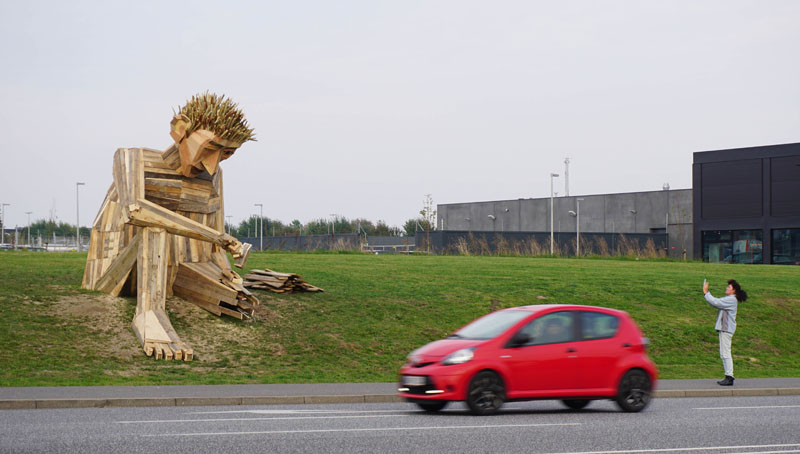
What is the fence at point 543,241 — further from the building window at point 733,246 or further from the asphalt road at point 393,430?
the asphalt road at point 393,430

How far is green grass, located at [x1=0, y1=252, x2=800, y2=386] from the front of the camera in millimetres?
17453

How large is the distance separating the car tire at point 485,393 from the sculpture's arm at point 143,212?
6.43 metres

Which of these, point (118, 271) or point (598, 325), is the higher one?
point (118, 271)

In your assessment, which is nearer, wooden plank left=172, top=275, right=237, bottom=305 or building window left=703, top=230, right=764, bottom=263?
wooden plank left=172, top=275, right=237, bottom=305

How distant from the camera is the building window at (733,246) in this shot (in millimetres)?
63531

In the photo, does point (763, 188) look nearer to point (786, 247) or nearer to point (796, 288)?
point (786, 247)

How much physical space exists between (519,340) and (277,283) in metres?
11.7

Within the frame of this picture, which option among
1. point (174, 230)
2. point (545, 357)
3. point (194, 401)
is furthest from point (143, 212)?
point (545, 357)

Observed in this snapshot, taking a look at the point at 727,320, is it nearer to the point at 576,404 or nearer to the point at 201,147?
the point at 576,404

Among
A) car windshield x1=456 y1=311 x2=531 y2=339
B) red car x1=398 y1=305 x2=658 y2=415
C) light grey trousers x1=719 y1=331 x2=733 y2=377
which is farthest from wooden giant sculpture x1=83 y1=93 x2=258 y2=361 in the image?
light grey trousers x1=719 y1=331 x2=733 y2=377

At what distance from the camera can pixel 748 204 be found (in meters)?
64.4

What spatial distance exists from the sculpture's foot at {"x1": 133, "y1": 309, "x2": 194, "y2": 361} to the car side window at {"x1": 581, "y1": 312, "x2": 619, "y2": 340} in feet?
25.5

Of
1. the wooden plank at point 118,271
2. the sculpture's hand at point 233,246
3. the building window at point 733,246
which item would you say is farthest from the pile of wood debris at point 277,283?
the building window at point 733,246

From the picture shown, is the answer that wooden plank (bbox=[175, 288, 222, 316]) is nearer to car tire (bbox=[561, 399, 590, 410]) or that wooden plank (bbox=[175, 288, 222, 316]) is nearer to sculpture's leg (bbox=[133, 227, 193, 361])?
sculpture's leg (bbox=[133, 227, 193, 361])
